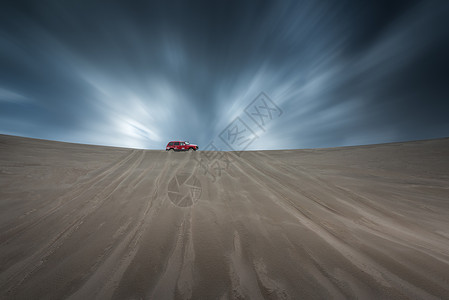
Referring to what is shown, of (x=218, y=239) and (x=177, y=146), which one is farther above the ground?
(x=177, y=146)

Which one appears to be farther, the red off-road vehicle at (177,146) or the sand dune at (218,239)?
the red off-road vehicle at (177,146)

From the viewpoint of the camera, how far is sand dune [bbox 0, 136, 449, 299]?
1.41 meters

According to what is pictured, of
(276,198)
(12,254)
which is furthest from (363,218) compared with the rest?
(12,254)

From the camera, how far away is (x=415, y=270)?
1.61 meters

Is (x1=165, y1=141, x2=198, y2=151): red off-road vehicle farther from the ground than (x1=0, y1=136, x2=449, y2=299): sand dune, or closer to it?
farther from the ground

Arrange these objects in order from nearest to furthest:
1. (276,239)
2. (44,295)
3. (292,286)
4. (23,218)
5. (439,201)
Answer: (44,295), (292,286), (276,239), (23,218), (439,201)

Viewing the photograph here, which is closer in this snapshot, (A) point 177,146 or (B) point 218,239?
(B) point 218,239

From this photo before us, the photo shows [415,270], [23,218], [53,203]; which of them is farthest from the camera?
[53,203]

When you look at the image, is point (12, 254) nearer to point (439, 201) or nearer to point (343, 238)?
point (343, 238)

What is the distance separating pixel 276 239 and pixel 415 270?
1.53 metres

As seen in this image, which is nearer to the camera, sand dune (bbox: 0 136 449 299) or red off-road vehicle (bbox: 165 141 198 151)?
sand dune (bbox: 0 136 449 299)

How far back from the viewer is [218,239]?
212cm

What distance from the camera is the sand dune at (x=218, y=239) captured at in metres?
1.41

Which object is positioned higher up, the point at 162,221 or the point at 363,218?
the point at 363,218
